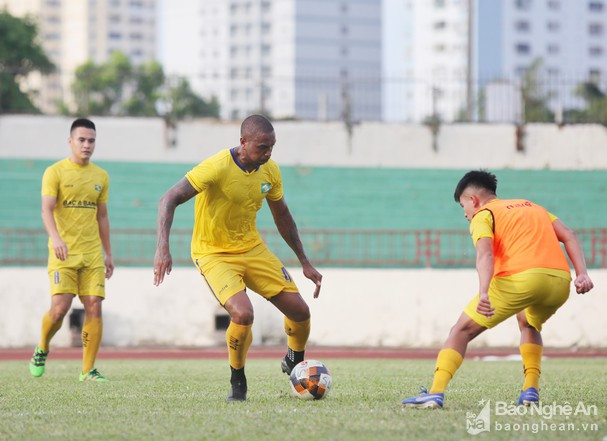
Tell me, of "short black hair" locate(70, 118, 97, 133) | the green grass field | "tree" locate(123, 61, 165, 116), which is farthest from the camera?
"tree" locate(123, 61, 165, 116)

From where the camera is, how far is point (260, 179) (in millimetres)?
8930

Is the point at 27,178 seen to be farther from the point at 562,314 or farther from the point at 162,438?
the point at 162,438

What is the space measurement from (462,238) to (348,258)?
Answer: 2784 mm

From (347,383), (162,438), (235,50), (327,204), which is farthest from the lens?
(235,50)

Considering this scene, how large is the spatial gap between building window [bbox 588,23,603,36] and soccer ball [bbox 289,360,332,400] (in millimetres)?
142681

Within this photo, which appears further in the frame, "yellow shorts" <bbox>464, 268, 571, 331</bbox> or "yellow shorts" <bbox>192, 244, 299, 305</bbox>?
"yellow shorts" <bbox>192, 244, 299, 305</bbox>

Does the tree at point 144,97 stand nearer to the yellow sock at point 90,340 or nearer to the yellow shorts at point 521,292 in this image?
the yellow sock at point 90,340

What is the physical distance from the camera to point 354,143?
1128 inches

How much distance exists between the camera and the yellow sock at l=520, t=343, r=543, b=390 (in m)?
8.28

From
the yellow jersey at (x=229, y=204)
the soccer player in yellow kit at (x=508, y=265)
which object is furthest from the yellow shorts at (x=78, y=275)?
the soccer player in yellow kit at (x=508, y=265)

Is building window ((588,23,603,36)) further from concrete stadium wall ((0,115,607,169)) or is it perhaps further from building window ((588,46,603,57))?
concrete stadium wall ((0,115,607,169))

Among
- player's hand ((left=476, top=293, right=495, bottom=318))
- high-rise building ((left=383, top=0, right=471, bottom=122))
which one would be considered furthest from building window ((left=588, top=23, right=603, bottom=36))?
player's hand ((left=476, top=293, right=495, bottom=318))

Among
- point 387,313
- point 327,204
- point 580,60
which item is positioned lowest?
point 387,313

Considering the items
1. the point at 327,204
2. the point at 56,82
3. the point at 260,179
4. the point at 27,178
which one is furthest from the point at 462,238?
the point at 56,82
